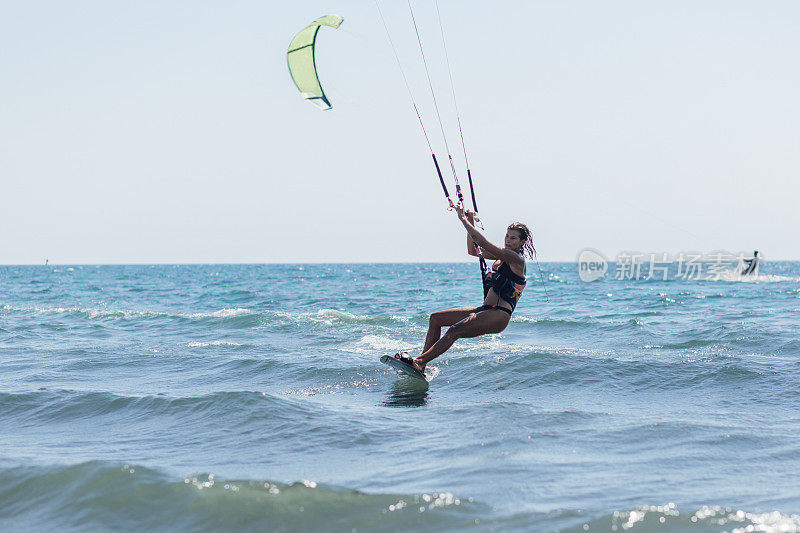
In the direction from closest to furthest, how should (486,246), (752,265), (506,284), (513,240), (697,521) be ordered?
(697,521), (486,246), (513,240), (506,284), (752,265)

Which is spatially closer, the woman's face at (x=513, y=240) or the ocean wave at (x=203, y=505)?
the ocean wave at (x=203, y=505)

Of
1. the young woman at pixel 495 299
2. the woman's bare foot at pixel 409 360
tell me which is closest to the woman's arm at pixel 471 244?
the young woman at pixel 495 299

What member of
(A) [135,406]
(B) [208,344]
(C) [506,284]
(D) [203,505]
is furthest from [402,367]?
(B) [208,344]

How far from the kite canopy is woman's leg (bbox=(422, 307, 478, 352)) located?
144 inches

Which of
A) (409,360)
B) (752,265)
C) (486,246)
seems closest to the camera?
(486,246)

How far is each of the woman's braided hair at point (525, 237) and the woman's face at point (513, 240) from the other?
40mm

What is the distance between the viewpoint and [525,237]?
29.3ft

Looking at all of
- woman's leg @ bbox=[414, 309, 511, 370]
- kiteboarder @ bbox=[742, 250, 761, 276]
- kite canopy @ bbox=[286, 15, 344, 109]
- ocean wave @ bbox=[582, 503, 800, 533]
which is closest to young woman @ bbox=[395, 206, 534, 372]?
woman's leg @ bbox=[414, 309, 511, 370]

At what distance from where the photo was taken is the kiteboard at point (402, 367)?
9.44 m

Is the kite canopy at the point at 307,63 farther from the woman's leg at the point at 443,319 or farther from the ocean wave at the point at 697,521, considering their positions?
the ocean wave at the point at 697,521

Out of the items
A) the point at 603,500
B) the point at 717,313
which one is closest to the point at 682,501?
the point at 603,500

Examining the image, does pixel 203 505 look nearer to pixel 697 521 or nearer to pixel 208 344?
pixel 697 521

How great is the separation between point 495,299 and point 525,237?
905 millimetres

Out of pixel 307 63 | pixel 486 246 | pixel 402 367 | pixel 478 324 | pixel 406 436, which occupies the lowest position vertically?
Answer: pixel 406 436
